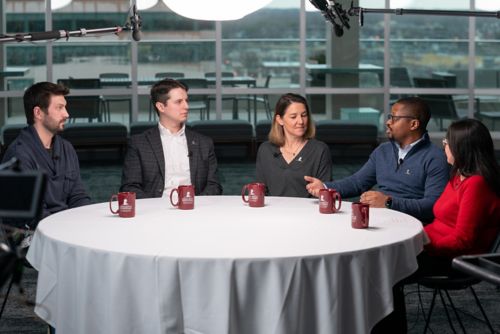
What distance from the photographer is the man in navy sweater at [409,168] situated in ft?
14.8

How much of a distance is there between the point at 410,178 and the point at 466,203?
0.82 metres

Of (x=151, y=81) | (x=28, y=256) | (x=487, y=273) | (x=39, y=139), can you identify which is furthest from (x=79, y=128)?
(x=487, y=273)

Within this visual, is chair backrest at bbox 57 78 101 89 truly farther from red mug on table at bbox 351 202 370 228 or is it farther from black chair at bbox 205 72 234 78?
red mug on table at bbox 351 202 370 228

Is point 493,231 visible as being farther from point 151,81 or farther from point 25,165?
point 151,81

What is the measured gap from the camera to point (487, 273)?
2355mm

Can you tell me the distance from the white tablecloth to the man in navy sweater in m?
0.84

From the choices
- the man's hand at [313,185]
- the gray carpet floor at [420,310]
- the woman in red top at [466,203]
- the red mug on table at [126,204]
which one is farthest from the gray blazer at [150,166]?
the woman in red top at [466,203]

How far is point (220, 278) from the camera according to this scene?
3.14 meters

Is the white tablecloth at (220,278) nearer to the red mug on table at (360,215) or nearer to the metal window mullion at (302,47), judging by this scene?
the red mug on table at (360,215)

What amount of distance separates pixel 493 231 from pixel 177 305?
5.01 feet

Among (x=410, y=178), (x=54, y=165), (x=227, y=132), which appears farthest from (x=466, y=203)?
(x=227, y=132)

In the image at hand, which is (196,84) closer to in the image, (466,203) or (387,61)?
(387,61)

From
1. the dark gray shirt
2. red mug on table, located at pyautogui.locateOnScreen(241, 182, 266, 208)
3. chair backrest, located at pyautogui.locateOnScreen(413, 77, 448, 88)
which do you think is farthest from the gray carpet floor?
chair backrest, located at pyautogui.locateOnScreen(413, 77, 448, 88)

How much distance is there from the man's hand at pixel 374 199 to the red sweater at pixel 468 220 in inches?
14.6
